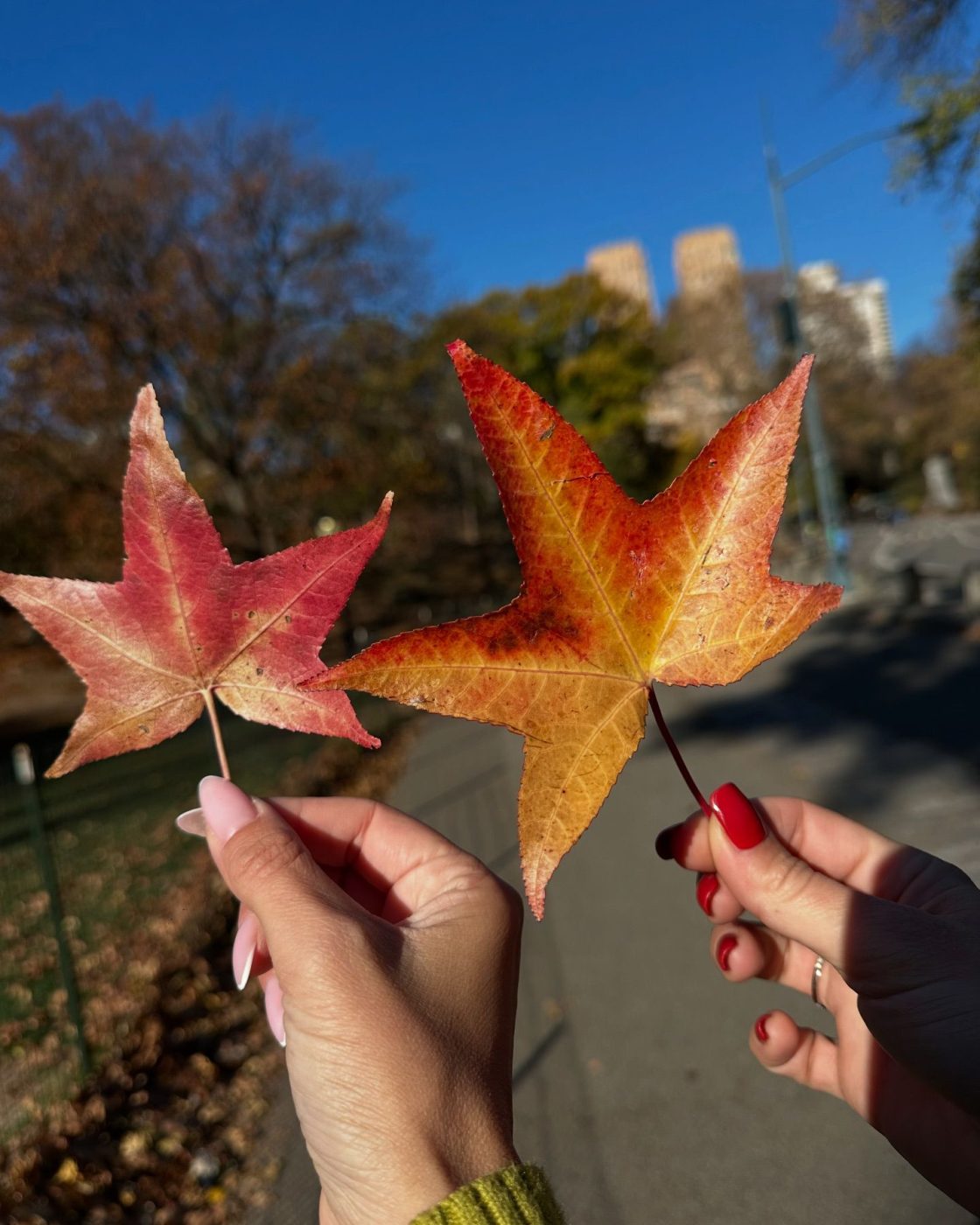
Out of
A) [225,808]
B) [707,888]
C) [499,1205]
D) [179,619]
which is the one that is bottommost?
[499,1205]

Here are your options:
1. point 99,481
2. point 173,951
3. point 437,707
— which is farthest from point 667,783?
point 99,481

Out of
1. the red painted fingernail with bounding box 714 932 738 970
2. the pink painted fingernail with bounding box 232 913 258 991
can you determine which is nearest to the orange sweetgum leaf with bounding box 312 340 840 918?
the pink painted fingernail with bounding box 232 913 258 991

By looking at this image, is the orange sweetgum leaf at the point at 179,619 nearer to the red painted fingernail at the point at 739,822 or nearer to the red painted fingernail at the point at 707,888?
the red painted fingernail at the point at 739,822

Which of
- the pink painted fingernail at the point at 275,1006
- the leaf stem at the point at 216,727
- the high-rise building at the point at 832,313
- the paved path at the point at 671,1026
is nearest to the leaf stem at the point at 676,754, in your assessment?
the leaf stem at the point at 216,727

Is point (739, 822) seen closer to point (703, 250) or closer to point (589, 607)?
point (589, 607)

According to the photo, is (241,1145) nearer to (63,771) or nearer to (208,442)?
(63,771)

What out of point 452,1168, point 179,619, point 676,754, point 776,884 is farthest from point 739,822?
point 179,619
